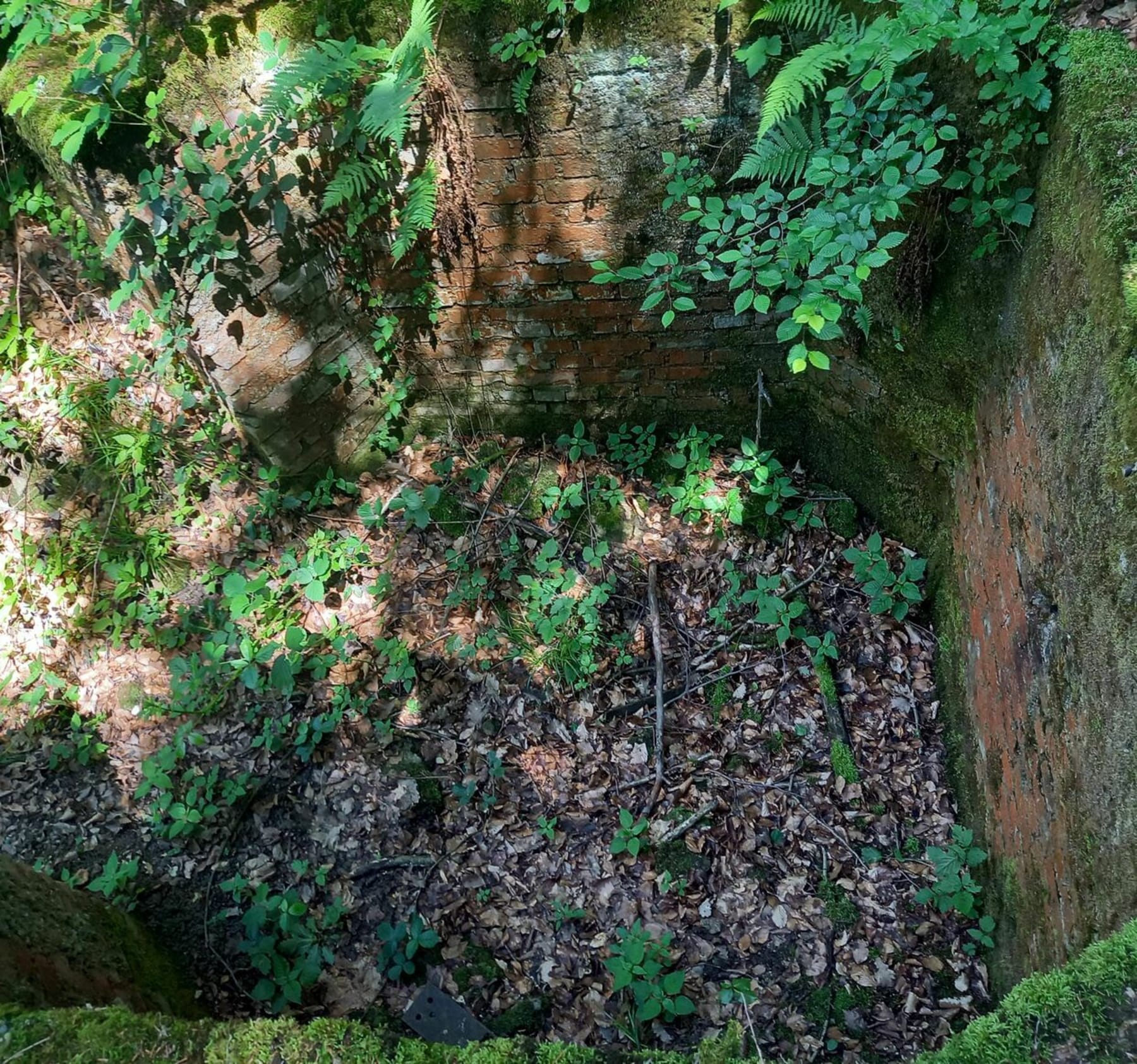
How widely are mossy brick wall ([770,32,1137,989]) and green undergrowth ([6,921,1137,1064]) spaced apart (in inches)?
29.3

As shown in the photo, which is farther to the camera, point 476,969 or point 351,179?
point 351,179

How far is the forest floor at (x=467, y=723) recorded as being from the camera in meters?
3.03

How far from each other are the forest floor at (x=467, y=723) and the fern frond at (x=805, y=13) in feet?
6.88

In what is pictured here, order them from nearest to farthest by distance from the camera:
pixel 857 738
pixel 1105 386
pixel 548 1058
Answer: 1. pixel 548 1058
2. pixel 1105 386
3. pixel 857 738

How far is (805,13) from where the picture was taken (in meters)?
2.77

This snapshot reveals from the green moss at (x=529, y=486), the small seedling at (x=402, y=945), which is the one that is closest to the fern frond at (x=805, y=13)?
the green moss at (x=529, y=486)

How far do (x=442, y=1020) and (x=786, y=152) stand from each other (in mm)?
3588

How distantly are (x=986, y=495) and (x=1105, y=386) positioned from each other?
99 cm

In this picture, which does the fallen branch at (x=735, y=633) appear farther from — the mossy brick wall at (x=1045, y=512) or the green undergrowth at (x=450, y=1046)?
the green undergrowth at (x=450, y=1046)

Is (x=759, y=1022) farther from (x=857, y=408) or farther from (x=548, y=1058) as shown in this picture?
(x=857, y=408)

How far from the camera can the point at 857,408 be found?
12.6 ft

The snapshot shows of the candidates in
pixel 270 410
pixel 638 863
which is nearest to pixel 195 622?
pixel 270 410

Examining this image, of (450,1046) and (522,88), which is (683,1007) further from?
(522,88)

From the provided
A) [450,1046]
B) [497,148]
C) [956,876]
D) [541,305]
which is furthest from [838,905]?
[497,148]
